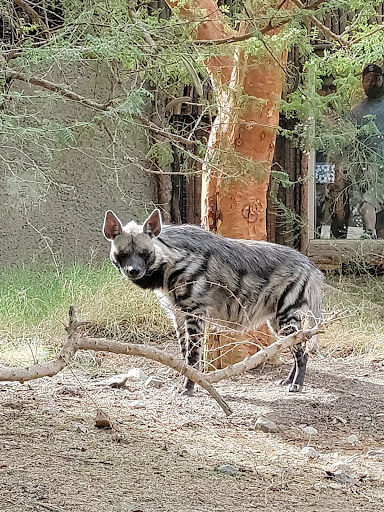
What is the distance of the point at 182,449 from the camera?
3.17m

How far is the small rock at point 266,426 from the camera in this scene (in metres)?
3.72

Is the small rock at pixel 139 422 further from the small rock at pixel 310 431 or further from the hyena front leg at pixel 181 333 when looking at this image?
the hyena front leg at pixel 181 333

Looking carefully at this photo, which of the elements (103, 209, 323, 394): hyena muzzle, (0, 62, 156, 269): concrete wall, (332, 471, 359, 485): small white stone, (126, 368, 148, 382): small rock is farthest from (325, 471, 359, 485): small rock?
(0, 62, 156, 269): concrete wall

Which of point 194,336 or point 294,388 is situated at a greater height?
point 194,336

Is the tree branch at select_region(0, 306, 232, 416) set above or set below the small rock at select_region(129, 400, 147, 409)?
above

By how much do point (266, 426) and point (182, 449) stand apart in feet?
2.26

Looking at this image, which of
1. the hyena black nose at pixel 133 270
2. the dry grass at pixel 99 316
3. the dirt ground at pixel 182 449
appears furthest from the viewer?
the dry grass at pixel 99 316

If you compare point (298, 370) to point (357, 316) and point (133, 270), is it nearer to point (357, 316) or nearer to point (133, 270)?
point (133, 270)

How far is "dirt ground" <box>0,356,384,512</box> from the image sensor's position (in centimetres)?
251

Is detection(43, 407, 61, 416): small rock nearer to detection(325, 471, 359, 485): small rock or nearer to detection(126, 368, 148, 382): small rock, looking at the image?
detection(126, 368, 148, 382): small rock

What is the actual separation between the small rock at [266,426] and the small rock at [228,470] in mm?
845

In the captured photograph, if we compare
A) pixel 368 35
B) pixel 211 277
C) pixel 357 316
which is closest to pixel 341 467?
pixel 211 277

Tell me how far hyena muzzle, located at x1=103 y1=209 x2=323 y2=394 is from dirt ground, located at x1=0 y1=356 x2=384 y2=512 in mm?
401

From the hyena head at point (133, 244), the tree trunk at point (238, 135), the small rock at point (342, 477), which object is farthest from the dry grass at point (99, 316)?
the small rock at point (342, 477)
